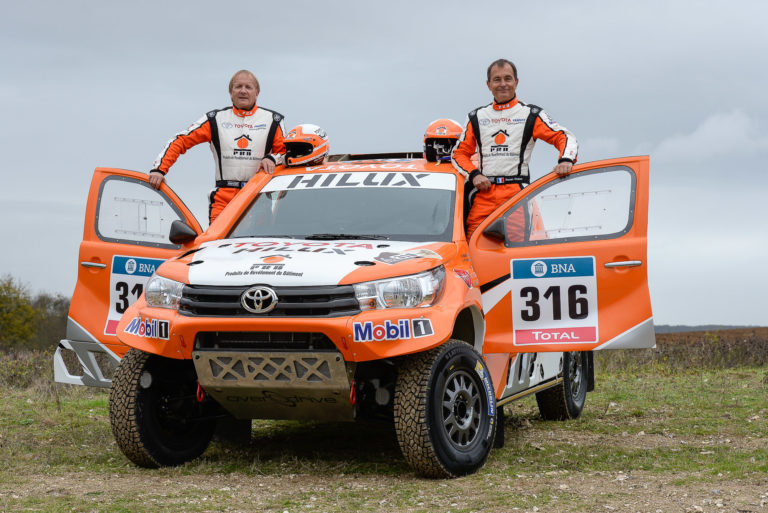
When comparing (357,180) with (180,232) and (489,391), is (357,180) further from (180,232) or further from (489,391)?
(489,391)

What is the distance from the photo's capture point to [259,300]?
596cm

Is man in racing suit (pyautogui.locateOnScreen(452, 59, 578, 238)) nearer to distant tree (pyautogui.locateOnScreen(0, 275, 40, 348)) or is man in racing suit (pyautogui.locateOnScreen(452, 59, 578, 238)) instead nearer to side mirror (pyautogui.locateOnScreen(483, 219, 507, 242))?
side mirror (pyautogui.locateOnScreen(483, 219, 507, 242))

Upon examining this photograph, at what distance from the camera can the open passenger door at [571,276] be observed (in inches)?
283

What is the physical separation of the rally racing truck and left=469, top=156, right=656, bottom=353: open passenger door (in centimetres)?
1

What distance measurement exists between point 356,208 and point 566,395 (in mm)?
3660

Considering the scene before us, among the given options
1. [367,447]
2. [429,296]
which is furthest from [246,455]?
[429,296]

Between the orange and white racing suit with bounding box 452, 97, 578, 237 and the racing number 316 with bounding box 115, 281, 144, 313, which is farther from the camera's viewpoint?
the orange and white racing suit with bounding box 452, 97, 578, 237

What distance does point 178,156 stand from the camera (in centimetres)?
895

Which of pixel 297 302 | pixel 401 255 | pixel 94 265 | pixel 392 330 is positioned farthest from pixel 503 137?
pixel 94 265

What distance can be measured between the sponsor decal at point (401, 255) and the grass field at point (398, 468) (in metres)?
1.42

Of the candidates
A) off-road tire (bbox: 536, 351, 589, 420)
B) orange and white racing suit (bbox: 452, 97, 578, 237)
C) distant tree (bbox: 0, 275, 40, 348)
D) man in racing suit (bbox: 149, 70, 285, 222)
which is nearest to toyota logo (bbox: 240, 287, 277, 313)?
orange and white racing suit (bbox: 452, 97, 578, 237)

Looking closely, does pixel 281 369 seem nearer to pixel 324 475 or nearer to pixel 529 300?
pixel 324 475

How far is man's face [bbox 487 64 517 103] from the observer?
8680mm

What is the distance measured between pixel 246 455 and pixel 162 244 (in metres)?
1.91
